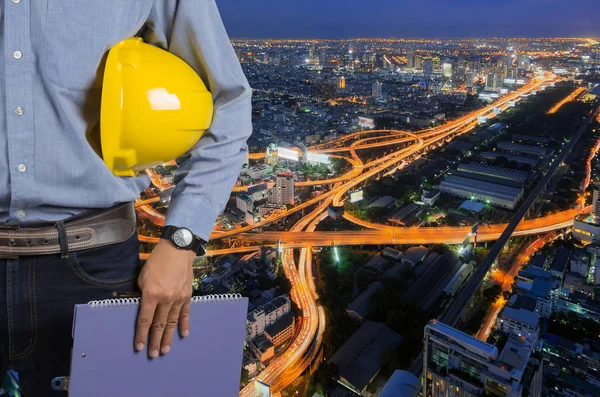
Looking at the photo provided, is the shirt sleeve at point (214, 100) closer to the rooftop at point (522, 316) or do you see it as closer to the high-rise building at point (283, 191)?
the rooftop at point (522, 316)

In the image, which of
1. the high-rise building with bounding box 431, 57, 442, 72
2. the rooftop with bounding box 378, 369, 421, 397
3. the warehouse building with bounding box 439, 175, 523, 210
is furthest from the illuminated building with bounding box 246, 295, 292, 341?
the high-rise building with bounding box 431, 57, 442, 72

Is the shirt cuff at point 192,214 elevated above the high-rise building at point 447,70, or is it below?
below

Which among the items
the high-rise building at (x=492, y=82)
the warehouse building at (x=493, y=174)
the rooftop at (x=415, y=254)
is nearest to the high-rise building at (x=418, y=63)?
the high-rise building at (x=492, y=82)

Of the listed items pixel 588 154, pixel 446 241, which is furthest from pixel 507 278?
pixel 588 154

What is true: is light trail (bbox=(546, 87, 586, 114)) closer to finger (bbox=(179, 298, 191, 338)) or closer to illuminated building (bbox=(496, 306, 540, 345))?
illuminated building (bbox=(496, 306, 540, 345))

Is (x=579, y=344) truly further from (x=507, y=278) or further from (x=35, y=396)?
(x=35, y=396)
